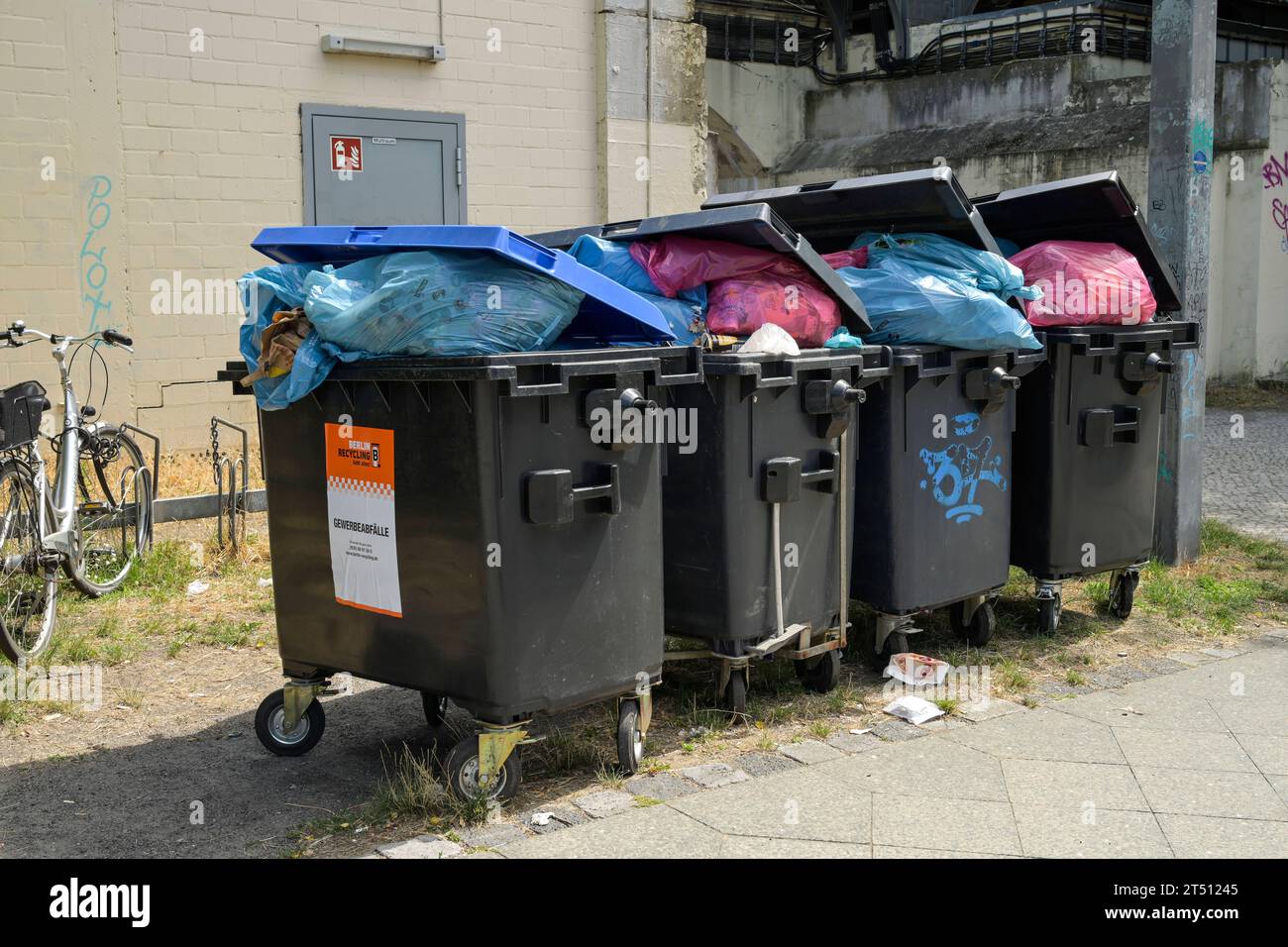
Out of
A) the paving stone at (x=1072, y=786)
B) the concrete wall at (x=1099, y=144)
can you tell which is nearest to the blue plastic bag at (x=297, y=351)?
the paving stone at (x=1072, y=786)

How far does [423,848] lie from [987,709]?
2.35m

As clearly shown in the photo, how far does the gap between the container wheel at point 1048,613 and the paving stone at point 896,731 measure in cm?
152

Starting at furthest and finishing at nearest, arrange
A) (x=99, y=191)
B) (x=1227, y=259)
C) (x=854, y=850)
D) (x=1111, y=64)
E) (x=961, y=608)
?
(x=1111, y=64) < (x=1227, y=259) < (x=99, y=191) < (x=961, y=608) < (x=854, y=850)

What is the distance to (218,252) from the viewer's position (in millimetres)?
9734

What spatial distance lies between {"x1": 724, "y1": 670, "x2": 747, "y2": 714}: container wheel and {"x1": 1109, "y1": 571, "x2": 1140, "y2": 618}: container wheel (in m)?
2.44

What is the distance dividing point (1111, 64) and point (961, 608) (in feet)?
47.0

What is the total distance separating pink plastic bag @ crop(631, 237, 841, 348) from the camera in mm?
5082

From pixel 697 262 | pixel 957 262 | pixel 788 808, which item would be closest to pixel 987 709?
pixel 788 808

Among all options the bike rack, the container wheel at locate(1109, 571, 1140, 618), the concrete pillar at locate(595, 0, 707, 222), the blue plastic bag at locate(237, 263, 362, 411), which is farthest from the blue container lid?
the concrete pillar at locate(595, 0, 707, 222)

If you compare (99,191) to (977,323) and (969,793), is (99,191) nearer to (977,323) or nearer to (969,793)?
(977,323)

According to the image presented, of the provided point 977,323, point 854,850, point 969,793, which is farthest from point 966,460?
point 854,850

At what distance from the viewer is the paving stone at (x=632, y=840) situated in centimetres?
383

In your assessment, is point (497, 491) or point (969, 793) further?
point (969, 793)

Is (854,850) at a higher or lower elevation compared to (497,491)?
lower
